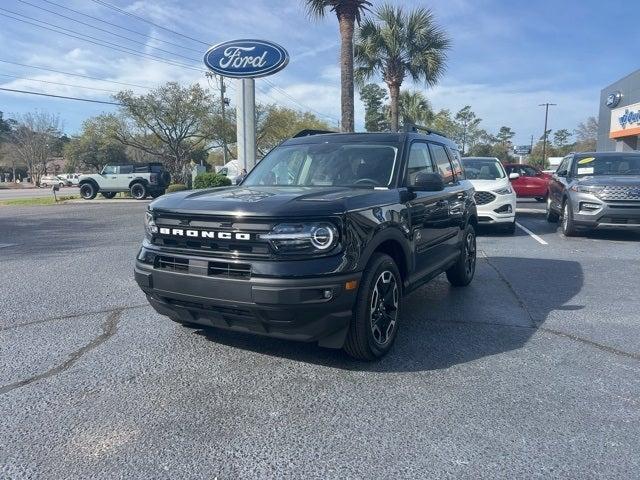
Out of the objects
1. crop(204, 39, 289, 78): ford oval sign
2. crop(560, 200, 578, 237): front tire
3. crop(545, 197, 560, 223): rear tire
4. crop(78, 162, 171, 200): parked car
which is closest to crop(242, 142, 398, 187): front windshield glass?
crop(560, 200, 578, 237): front tire

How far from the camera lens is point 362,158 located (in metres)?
4.60

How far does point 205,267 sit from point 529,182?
1735 cm

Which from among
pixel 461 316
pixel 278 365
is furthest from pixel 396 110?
pixel 278 365

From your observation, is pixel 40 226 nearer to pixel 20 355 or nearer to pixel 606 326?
pixel 20 355

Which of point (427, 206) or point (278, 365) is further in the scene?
point (427, 206)

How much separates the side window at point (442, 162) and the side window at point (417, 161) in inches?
8.7

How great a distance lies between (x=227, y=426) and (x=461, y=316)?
115 inches

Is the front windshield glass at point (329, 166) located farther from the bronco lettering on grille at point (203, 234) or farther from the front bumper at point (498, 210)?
the front bumper at point (498, 210)

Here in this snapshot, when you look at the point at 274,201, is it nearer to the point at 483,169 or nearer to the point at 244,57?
the point at 483,169

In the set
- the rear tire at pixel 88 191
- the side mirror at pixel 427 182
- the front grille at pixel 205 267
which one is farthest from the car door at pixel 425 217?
the rear tire at pixel 88 191

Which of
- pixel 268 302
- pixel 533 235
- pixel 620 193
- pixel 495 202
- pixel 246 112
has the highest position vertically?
pixel 246 112

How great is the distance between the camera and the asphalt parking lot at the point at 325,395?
8.48 ft

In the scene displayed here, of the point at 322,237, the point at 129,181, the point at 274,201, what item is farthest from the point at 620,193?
the point at 129,181

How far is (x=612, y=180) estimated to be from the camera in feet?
30.7
